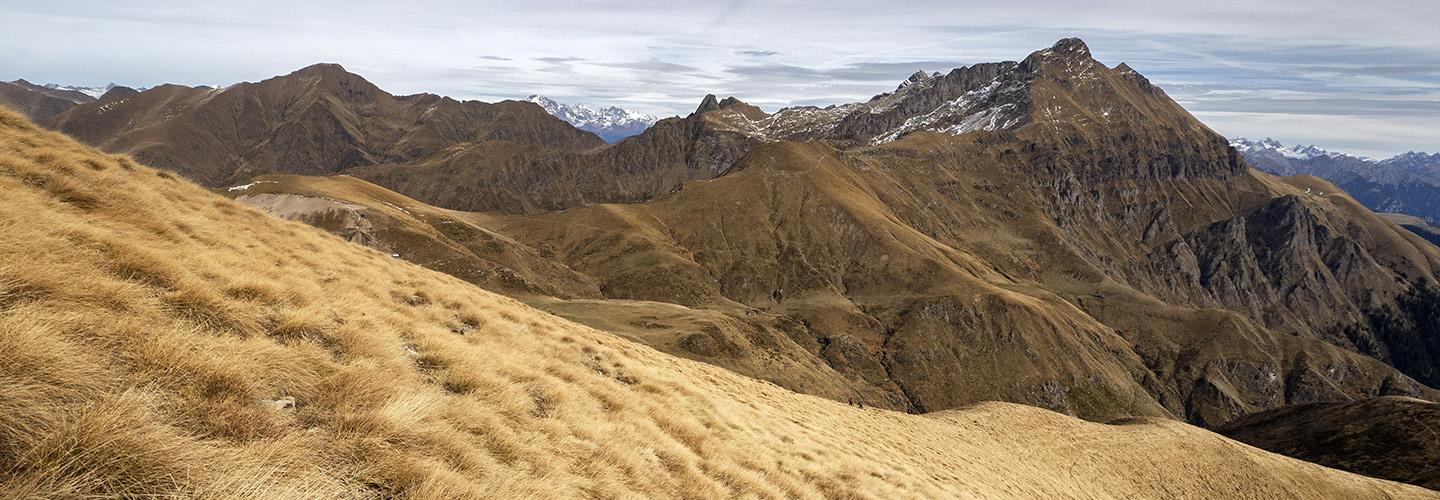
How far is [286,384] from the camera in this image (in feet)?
25.7

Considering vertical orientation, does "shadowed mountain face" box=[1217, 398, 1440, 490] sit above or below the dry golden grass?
below

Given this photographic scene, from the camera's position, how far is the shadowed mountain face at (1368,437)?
4847 cm

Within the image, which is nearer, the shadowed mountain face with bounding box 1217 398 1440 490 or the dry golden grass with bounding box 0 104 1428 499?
the dry golden grass with bounding box 0 104 1428 499

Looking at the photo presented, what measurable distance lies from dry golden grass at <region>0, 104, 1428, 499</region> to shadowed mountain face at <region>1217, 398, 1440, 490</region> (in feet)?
173

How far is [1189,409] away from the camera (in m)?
193

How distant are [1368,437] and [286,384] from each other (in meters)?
80.3

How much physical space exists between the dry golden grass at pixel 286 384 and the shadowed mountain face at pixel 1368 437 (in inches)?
2075

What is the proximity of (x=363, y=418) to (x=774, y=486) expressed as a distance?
785 centimetres

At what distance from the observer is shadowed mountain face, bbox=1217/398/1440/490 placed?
48.5 meters

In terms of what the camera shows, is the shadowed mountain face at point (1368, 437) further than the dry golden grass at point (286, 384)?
Yes

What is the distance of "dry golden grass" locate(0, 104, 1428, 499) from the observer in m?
5.32

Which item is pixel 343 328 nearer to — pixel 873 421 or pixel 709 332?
pixel 873 421

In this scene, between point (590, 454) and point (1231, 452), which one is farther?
point (1231, 452)

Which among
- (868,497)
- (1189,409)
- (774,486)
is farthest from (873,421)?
(1189,409)
